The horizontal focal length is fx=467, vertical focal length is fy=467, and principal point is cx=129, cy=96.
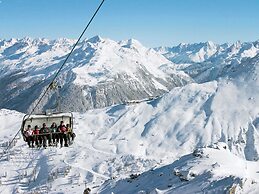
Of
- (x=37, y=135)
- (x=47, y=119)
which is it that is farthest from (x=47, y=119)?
(x=37, y=135)

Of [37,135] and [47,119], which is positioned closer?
[47,119]

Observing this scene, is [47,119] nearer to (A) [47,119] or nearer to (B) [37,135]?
(A) [47,119]

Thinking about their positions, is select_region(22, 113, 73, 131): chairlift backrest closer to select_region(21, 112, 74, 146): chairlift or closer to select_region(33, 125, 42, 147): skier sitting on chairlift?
select_region(21, 112, 74, 146): chairlift

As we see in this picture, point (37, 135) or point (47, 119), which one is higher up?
point (47, 119)

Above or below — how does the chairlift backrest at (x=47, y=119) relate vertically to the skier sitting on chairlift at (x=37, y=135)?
above

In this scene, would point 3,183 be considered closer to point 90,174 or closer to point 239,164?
point 90,174

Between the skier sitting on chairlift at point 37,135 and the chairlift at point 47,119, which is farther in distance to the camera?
the skier sitting on chairlift at point 37,135

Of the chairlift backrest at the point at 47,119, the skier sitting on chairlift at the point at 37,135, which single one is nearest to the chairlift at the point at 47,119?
the chairlift backrest at the point at 47,119

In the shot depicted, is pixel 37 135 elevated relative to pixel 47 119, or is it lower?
lower

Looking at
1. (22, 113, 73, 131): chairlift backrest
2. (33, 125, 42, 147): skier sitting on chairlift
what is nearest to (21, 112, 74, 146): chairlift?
(22, 113, 73, 131): chairlift backrest

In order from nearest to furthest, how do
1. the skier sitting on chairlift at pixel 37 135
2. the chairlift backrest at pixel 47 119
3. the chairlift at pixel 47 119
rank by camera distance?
A: the chairlift at pixel 47 119 → the chairlift backrest at pixel 47 119 → the skier sitting on chairlift at pixel 37 135

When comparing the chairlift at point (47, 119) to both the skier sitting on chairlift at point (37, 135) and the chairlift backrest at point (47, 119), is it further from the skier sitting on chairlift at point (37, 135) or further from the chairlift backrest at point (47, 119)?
the skier sitting on chairlift at point (37, 135)
